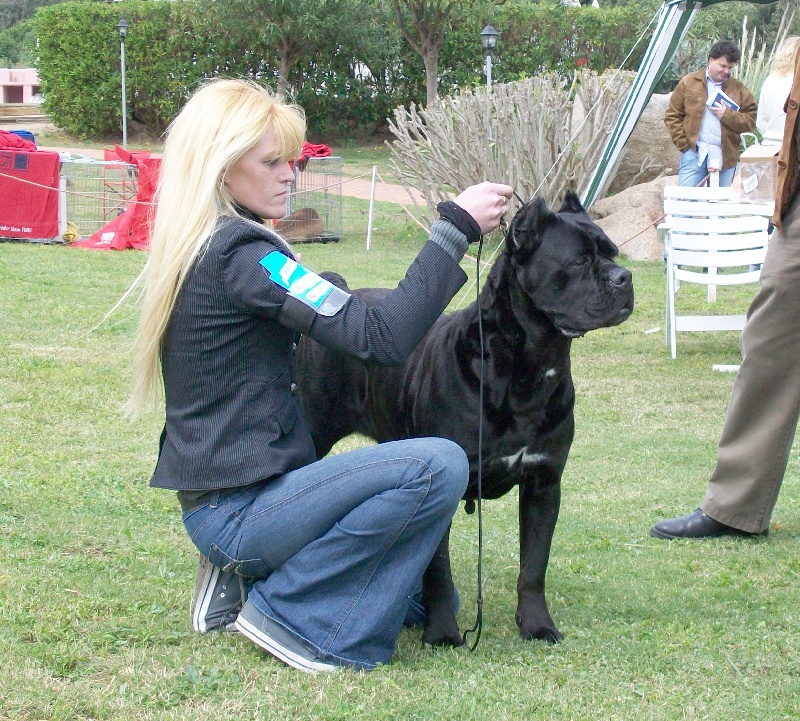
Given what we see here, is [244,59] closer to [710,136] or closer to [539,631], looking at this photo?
[710,136]

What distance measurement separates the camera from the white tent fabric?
7.33 m

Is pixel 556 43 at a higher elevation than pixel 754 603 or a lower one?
higher

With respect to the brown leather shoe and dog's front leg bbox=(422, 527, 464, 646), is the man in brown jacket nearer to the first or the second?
the brown leather shoe

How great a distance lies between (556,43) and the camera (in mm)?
28812

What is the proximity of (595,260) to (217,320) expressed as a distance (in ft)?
3.77

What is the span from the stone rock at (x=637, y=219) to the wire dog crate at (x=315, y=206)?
3.83 meters

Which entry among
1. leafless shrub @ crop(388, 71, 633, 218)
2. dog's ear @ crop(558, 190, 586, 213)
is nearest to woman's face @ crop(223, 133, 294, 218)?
dog's ear @ crop(558, 190, 586, 213)

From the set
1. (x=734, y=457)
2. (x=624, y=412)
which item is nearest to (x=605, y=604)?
(x=734, y=457)

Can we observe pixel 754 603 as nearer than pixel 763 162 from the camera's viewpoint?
Yes

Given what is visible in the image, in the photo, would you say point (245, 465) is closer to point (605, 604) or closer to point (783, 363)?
point (605, 604)

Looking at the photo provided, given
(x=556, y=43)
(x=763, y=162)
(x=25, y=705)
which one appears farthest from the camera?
(x=556, y=43)

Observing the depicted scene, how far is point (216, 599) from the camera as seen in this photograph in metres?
3.24

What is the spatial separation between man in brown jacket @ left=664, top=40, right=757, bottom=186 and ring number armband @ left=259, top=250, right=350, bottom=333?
9.76m

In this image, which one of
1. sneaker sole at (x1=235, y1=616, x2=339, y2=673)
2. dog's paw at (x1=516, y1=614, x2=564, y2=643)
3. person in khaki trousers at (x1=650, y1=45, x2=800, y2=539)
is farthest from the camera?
person in khaki trousers at (x1=650, y1=45, x2=800, y2=539)
